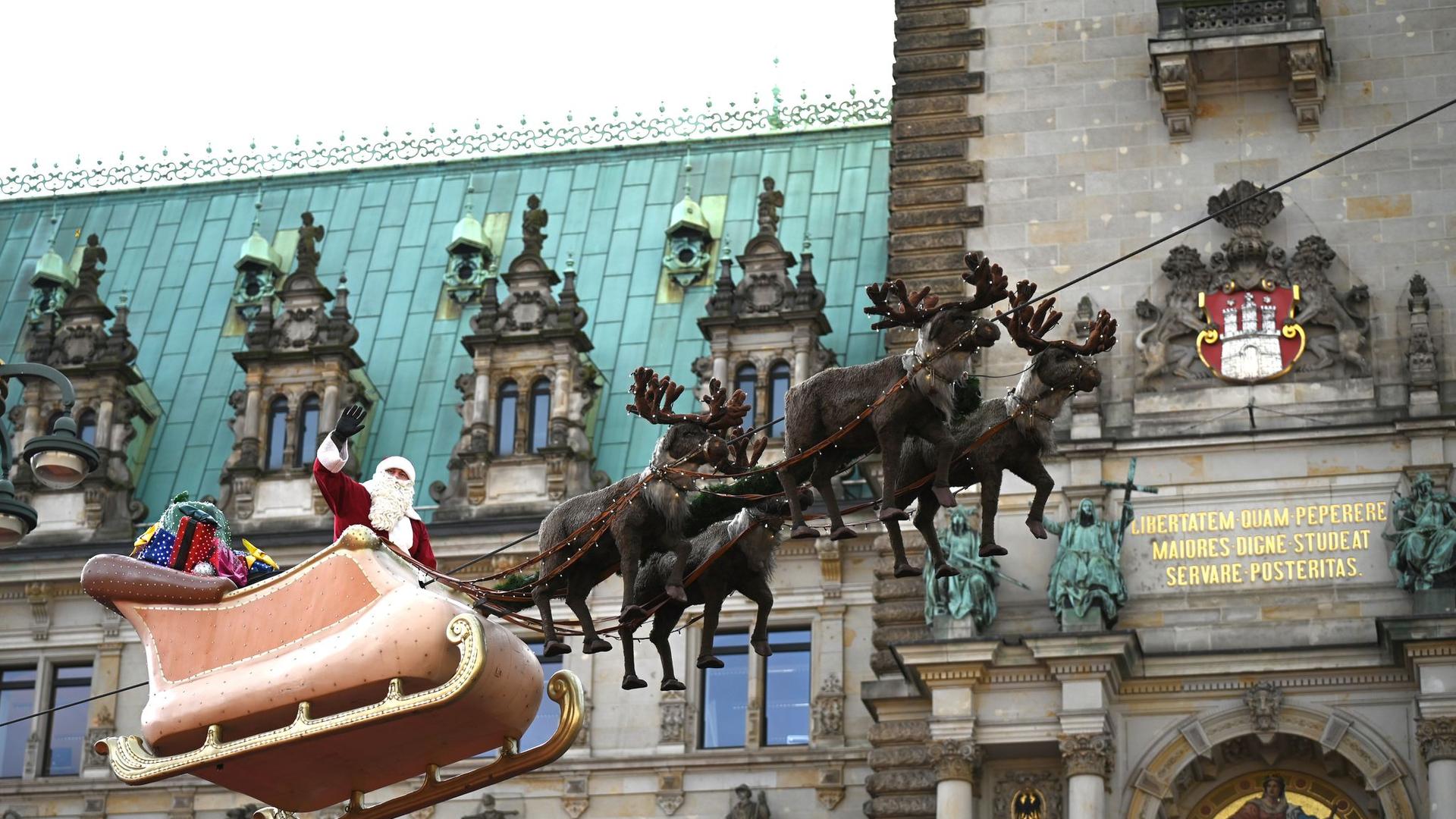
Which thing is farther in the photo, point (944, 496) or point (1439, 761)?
point (1439, 761)

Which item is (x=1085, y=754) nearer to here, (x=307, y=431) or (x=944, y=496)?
(x=307, y=431)

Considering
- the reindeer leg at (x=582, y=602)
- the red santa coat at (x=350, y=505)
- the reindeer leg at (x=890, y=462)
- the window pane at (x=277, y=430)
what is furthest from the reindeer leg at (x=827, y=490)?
the window pane at (x=277, y=430)

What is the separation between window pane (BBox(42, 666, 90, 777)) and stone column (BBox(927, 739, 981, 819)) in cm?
1192

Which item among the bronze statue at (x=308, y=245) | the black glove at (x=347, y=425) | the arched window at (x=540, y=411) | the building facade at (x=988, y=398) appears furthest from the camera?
the bronze statue at (x=308, y=245)

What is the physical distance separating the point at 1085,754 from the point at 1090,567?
6.51ft

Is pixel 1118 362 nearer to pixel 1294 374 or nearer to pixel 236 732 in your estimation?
pixel 1294 374

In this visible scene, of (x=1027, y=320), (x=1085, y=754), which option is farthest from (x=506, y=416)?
(x=1027, y=320)

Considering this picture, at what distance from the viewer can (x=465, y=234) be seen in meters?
37.8

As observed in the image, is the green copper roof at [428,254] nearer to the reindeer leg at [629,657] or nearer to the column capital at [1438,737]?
the column capital at [1438,737]

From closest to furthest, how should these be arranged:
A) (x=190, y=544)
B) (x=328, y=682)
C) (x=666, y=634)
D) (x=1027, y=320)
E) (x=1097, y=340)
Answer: (x=1097, y=340)
(x=1027, y=320)
(x=328, y=682)
(x=666, y=634)
(x=190, y=544)

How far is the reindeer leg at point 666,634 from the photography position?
50.5ft

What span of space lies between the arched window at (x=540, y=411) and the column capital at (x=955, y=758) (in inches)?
327

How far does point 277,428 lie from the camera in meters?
35.2

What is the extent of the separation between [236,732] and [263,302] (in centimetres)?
2202
